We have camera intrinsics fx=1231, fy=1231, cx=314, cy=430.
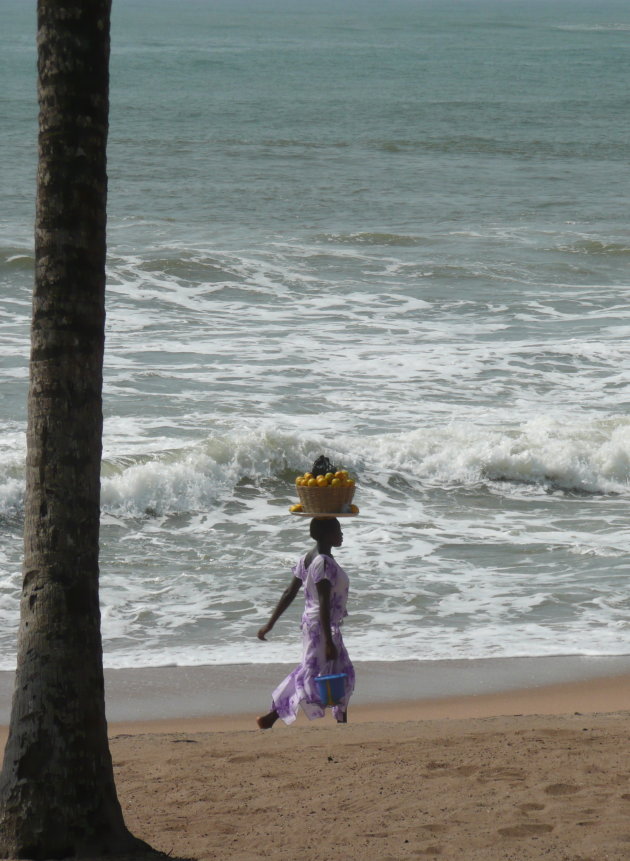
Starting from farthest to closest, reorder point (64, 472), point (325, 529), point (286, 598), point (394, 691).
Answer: point (394, 691)
point (286, 598)
point (325, 529)
point (64, 472)

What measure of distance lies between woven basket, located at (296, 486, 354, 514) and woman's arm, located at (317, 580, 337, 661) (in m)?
0.35

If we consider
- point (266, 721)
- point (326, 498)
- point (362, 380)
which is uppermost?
point (326, 498)

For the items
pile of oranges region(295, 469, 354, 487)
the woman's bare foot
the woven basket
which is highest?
pile of oranges region(295, 469, 354, 487)

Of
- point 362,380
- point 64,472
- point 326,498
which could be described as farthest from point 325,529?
point 362,380

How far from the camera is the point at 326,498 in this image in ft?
19.3

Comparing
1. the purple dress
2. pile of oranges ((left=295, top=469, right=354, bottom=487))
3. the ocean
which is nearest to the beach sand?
the purple dress

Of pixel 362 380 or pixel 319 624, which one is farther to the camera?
pixel 362 380

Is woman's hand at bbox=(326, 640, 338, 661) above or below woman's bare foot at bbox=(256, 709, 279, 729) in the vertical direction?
above

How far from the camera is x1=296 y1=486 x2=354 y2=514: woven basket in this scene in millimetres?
5859

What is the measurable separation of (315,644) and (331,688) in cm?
23

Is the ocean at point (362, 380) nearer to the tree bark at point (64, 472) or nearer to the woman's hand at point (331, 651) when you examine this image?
the woman's hand at point (331, 651)

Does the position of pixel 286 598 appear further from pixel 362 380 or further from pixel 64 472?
pixel 362 380

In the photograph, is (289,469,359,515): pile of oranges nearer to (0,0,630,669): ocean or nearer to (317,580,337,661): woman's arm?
(317,580,337,661): woman's arm

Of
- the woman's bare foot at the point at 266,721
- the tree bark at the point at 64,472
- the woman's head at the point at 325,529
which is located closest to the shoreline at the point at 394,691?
the woman's bare foot at the point at 266,721
